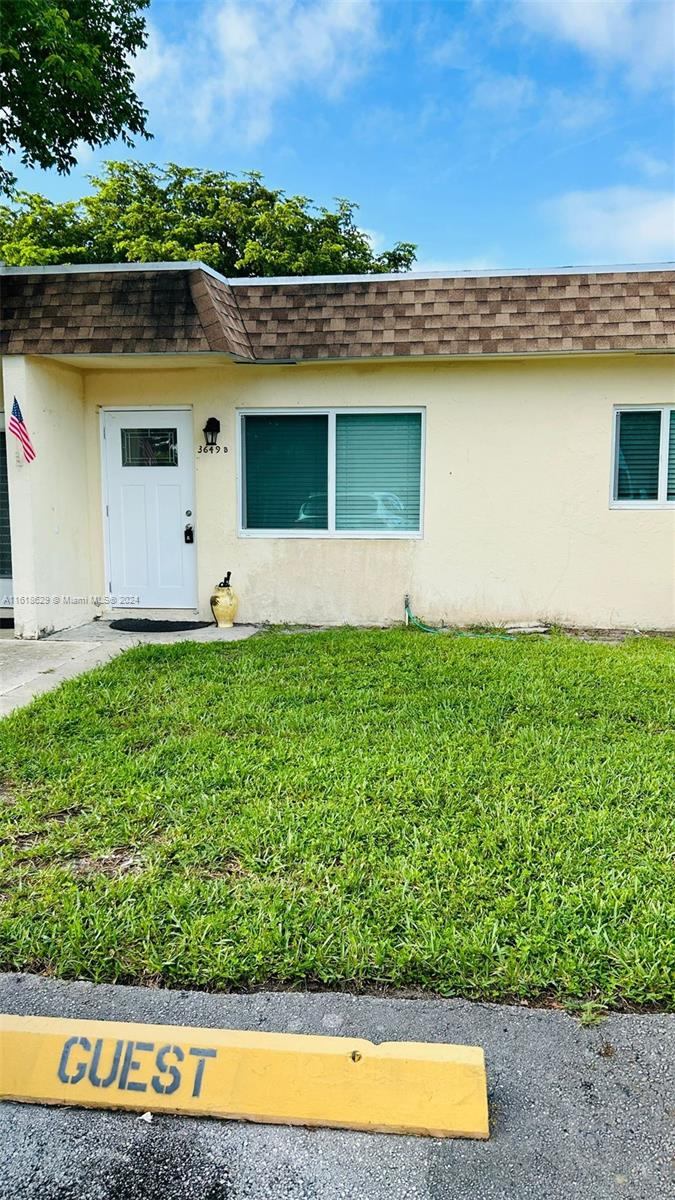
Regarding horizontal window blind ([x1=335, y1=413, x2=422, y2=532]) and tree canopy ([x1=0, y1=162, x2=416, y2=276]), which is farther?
tree canopy ([x1=0, y1=162, x2=416, y2=276])

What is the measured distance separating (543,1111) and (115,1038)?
1.24 meters

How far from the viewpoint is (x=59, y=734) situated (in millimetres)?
4730

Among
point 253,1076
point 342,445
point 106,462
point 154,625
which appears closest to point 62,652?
point 154,625

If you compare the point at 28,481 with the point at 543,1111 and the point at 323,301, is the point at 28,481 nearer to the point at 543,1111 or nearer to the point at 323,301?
the point at 323,301

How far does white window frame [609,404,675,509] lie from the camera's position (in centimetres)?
796

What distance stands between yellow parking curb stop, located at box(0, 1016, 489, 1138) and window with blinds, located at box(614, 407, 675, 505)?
698 cm

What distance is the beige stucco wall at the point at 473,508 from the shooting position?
804cm

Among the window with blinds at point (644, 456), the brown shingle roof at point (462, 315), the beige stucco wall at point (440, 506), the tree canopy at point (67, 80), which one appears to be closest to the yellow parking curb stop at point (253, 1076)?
the beige stucco wall at point (440, 506)

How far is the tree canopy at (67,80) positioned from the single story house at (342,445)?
8.61 ft

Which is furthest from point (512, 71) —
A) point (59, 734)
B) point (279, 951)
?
point (279, 951)

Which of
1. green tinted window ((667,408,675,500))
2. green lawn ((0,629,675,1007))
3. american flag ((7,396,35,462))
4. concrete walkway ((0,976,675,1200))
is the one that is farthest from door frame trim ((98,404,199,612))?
concrete walkway ((0,976,675,1200))

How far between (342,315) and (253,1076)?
7.27 m

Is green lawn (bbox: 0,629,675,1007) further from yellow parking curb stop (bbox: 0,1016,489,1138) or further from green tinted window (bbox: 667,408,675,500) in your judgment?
green tinted window (bbox: 667,408,675,500)

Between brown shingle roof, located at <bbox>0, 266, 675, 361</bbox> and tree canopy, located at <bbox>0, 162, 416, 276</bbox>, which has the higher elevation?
tree canopy, located at <bbox>0, 162, 416, 276</bbox>
